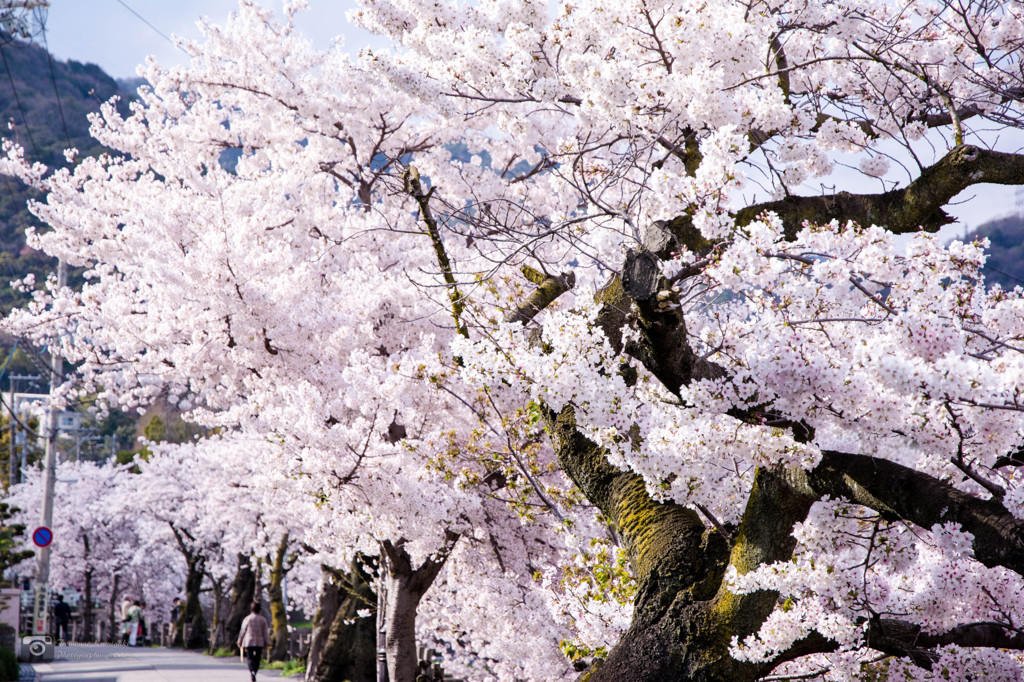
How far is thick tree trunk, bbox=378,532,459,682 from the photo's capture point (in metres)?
9.66

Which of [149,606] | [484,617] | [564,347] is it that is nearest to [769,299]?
[564,347]

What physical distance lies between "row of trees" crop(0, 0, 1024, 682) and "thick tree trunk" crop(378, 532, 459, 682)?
1.9 inches

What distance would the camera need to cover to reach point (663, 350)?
4031 mm

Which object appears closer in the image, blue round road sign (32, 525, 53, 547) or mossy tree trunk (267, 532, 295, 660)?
blue round road sign (32, 525, 53, 547)

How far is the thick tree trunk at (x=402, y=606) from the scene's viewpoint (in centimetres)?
966

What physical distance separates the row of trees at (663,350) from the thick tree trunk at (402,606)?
49 mm

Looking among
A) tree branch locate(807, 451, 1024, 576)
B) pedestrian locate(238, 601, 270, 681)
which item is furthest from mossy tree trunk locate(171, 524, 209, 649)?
tree branch locate(807, 451, 1024, 576)

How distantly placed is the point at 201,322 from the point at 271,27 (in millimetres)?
6473

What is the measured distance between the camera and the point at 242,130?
13.8 meters

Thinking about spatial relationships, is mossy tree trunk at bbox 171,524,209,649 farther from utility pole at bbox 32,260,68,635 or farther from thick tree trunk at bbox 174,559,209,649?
utility pole at bbox 32,260,68,635

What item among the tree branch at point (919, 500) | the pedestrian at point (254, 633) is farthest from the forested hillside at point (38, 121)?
the tree branch at point (919, 500)

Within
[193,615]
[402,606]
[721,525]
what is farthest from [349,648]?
[193,615]

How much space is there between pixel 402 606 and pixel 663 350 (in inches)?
271
